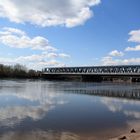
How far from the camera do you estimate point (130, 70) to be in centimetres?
18625

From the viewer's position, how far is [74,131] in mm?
21484

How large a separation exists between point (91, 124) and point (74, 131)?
3525 millimetres

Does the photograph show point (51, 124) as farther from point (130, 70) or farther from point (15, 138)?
point (130, 70)

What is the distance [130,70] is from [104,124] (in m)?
165

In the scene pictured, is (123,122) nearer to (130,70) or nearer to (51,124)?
(51,124)

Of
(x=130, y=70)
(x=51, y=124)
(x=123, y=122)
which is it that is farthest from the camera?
(x=130, y=70)

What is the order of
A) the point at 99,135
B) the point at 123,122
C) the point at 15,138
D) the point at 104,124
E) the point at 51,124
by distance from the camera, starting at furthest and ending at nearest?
the point at 123,122 → the point at 104,124 → the point at 51,124 → the point at 99,135 → the point at 15,138

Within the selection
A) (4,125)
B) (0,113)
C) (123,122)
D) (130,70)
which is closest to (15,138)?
(4,125)

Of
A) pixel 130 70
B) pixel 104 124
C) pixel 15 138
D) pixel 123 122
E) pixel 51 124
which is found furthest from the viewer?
pixel 130 70

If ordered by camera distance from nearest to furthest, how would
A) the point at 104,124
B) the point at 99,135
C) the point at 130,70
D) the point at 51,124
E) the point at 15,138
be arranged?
the point at 15,138 < the point at 99,135 < the point at 51,124 < the point at 104,124 < the point at 130,70

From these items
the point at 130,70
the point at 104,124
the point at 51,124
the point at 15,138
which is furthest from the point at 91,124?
the point at 130,70

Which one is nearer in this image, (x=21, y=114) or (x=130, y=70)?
(x=21, y=114)

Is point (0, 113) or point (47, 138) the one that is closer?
point (47, 138)

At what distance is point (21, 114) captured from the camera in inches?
1080
